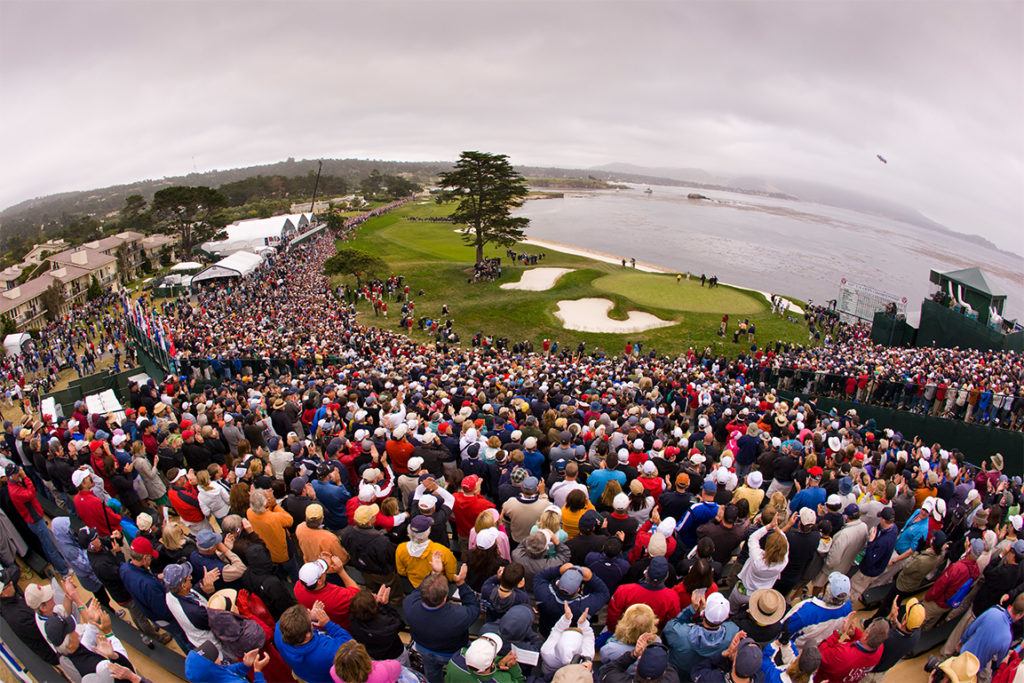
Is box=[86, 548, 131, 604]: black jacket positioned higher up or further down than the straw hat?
further down

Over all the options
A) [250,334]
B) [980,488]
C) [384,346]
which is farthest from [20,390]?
[980,488]

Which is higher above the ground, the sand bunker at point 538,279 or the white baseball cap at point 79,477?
the sand bunker at point 538,279

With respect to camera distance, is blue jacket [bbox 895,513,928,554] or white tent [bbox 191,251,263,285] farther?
white tent [bbox 191,251,263,285]

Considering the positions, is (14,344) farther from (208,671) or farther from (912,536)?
(912,536)

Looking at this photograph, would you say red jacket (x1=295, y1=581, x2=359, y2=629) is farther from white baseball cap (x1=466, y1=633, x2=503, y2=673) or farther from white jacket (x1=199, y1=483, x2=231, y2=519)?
white jacket (x1=199, y1=483, x2=231, y2=519)

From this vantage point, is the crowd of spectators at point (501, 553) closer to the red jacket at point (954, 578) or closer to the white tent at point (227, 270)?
the red jacket at point (954, 578)

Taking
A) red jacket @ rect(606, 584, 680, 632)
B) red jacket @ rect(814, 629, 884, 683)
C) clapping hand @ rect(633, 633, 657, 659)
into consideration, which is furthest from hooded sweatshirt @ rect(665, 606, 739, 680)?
red jacket @ rect(814, 629, 884, 683)

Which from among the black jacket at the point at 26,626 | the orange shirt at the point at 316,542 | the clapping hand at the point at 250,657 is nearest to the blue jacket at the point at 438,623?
the clapping hand at the point at 250,657
